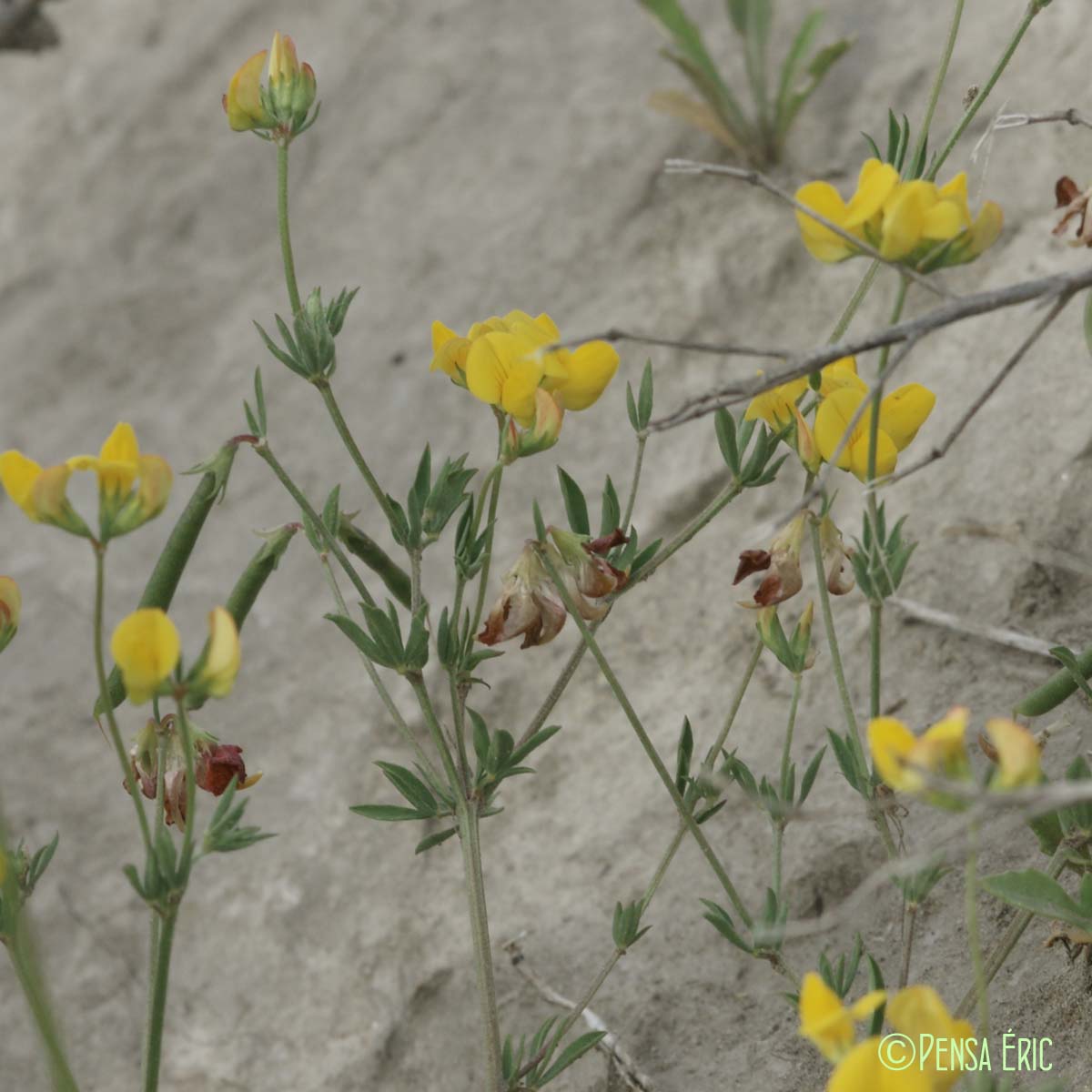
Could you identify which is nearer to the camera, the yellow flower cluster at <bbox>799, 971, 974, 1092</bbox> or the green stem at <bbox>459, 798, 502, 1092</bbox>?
the yellow flower cluster at <bbox>799, 971, 974, 1092</bbox>

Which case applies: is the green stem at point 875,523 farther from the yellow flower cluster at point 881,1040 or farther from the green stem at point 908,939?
the yellow flower cluster at point 881,1040

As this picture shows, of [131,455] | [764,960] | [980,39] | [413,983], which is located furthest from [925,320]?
[980,39]

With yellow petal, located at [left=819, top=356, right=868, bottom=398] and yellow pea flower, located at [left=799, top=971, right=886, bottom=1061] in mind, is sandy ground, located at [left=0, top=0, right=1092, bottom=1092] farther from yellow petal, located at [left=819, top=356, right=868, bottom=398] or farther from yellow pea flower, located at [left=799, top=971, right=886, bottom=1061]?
yellow pea flower, located at [left=799, top=971, right=886, bottom=1061]

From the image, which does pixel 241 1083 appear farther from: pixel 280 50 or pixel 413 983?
pixel 280 50

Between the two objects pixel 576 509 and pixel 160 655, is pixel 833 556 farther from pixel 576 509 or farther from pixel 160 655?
pixel 160 655

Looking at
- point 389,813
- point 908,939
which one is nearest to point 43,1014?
point 389,813

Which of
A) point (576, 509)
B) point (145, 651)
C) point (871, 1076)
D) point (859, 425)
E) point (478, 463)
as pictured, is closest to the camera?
point (871, 1076)

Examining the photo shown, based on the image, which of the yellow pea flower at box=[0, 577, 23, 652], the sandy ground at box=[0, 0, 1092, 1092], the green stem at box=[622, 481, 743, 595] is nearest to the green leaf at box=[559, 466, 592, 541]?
the green stem at box=[622, 481, 743, 595]
